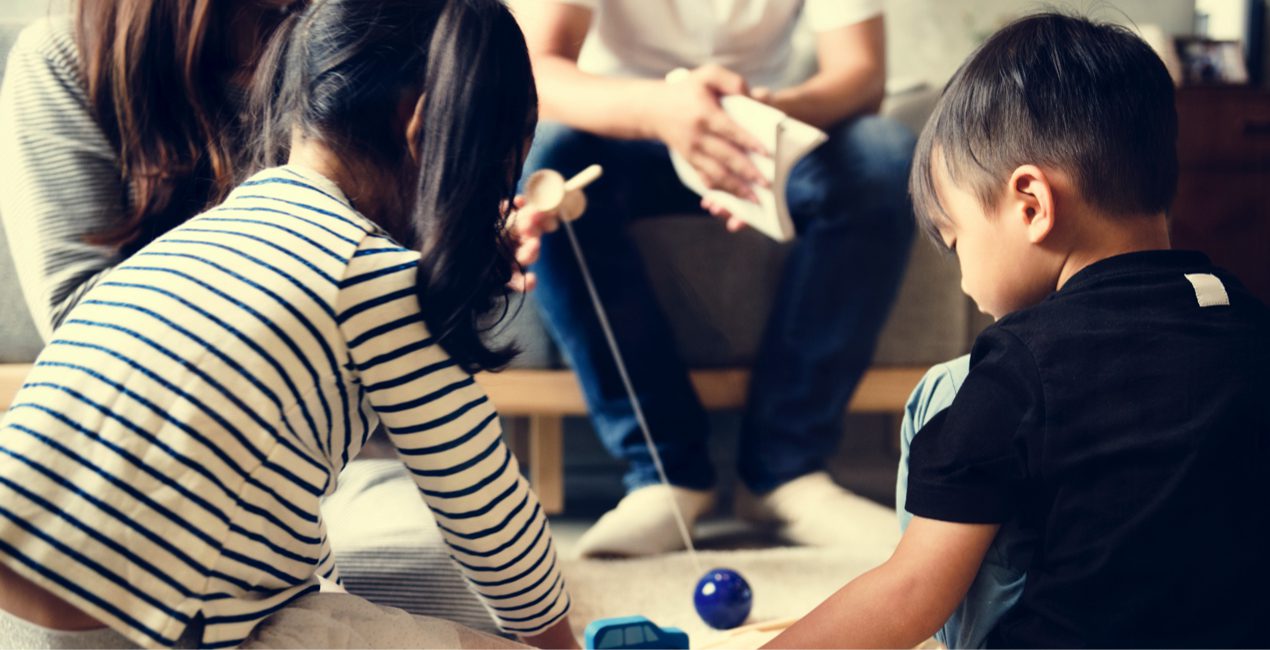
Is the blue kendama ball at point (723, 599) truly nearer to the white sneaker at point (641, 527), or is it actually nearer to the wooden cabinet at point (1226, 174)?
the white sneaker at point (641, 527)

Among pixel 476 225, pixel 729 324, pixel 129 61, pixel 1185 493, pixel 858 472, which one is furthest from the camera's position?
pixel 858 472

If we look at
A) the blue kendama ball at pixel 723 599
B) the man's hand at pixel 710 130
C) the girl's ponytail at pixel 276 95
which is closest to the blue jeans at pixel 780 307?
the man's hand at pixel 710 130

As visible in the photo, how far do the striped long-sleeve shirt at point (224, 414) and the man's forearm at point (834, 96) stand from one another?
75cm

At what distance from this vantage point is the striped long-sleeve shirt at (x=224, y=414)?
545 millimetres

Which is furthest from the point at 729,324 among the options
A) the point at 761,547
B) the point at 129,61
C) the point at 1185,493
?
the point at 1185,493

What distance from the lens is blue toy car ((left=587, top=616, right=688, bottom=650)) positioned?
675 millimetres

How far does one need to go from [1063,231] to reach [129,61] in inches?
27.4

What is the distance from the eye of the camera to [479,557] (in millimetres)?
674

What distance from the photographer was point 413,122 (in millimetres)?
662

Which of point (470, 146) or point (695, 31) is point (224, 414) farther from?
point (695, 31)

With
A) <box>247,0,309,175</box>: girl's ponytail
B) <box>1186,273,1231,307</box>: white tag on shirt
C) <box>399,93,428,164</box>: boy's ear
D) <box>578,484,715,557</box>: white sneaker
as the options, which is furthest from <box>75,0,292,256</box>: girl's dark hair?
<box>1186,273,1231,307</box>: white tag on shirt

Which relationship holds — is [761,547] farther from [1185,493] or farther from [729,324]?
[1185,493]

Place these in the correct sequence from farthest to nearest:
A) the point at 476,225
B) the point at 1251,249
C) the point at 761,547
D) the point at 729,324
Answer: the point at 1251,249 < the point at 729,324 < the point at 761,547 < the point at 476,225

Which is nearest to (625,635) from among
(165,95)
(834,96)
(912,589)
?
(912,589)
